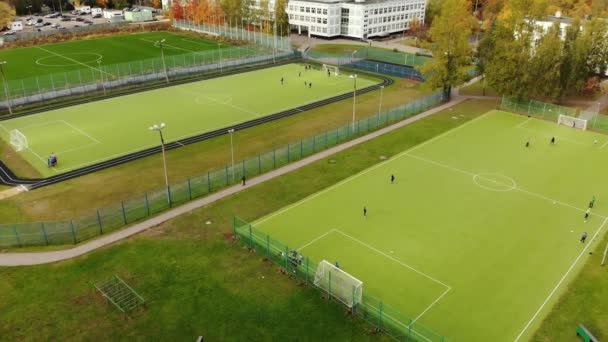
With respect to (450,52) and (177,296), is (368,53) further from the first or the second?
(177,296)

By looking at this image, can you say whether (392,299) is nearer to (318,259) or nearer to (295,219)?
(318,259)

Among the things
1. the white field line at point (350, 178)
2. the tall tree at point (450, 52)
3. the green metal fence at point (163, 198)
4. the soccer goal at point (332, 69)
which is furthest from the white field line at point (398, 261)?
the soccer goal at point (332, 69)

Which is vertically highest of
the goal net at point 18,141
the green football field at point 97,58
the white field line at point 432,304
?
the green football field at point 97,58

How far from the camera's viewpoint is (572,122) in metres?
63.3

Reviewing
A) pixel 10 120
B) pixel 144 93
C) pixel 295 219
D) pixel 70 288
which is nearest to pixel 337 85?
pixel 144 93

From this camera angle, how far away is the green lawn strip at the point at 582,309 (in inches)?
1121

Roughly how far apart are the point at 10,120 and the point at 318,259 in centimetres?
5327

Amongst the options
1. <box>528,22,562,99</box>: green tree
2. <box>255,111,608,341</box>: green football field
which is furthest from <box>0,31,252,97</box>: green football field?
<box>528,22,562,99</box>: green tree

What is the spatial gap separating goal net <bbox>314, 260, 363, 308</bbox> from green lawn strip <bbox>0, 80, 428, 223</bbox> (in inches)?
874

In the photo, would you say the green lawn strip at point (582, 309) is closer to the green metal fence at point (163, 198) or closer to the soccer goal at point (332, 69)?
the green metal fence at point (163, 198)

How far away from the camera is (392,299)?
3127cm

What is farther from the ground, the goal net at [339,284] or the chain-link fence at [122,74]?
the chain-link fence at [122,74]

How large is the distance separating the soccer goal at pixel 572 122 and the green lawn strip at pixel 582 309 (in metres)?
34.0

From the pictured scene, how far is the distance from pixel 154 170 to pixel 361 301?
1154 inches
